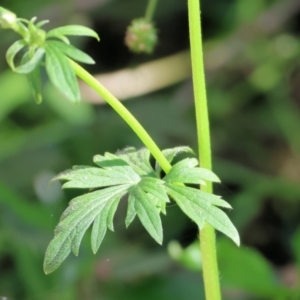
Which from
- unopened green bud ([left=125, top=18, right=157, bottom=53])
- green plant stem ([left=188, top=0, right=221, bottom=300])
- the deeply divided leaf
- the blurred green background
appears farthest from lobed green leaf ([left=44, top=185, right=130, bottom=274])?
the blurred green background

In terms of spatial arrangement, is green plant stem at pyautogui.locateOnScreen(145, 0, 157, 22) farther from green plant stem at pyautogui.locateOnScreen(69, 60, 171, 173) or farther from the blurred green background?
the blurred green background

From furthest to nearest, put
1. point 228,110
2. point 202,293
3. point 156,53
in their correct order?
point 156,53 < point 228,110 < point 202,293

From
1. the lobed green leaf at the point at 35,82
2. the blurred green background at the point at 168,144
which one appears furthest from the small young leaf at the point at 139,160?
the blurred green background at the point at 168,144

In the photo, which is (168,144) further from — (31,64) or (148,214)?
(31,64)

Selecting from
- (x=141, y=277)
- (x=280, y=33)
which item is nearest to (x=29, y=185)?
(x=141, y=277)

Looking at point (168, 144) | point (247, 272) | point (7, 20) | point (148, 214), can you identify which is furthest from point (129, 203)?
point (168, 144)

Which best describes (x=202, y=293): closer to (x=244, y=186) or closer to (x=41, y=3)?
(x=244, y=186)
